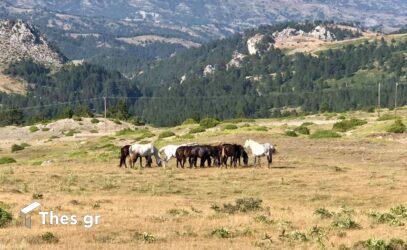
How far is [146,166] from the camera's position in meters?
56.5

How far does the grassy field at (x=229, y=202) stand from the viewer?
80.9ft

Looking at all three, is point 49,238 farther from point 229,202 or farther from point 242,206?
point 229,202

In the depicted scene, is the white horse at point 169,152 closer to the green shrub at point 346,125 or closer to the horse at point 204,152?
the horse at point 204,152

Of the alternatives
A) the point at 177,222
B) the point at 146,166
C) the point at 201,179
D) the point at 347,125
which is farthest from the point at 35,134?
the point at 177,222

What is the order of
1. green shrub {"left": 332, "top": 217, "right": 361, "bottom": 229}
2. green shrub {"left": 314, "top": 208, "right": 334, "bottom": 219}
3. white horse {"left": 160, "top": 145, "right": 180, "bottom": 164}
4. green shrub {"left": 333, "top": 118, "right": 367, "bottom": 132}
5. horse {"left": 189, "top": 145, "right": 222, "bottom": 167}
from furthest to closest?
green shrub {"left": 333, "top": 118, "right": 367, "bottom": 132} → white horse {"left": 160, "top": 145, "right": 180, "bottom": 164} → horse {"left": 189, "top": 145, "right": 222, "bottom": 167} → green shrub {"left": 314, "top": 208, "right": 334, "bottom": 219} → green shrub {"left": 332, "top": 217, "right": 361, "bottom": 229}

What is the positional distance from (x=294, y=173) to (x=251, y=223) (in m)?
21.0

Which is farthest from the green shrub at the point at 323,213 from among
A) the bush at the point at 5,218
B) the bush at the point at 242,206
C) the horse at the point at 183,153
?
the horse at the point at 183,153

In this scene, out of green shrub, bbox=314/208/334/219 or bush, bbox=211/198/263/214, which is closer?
green shrub, bbox=314/208/334/219

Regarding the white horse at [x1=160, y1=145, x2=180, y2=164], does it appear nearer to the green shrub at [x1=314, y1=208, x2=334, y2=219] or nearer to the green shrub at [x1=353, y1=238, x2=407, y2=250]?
the green shrub at [x1=314, y1=208, x2=334, y2=219]

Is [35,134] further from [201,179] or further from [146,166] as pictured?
[201,179]

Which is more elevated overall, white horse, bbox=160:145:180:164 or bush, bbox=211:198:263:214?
white horse, bbox=160:145:180:164

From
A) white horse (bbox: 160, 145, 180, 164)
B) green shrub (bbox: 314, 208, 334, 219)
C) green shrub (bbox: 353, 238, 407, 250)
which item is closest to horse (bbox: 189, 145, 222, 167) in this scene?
white horse (bbox: 160, 145, 180, 164)

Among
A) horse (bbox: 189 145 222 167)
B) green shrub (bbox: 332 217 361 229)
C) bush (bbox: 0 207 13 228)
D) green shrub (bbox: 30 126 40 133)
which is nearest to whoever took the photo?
bush (bbox: 0 207 13 228)

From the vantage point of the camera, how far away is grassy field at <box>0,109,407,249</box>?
24.7 metres
